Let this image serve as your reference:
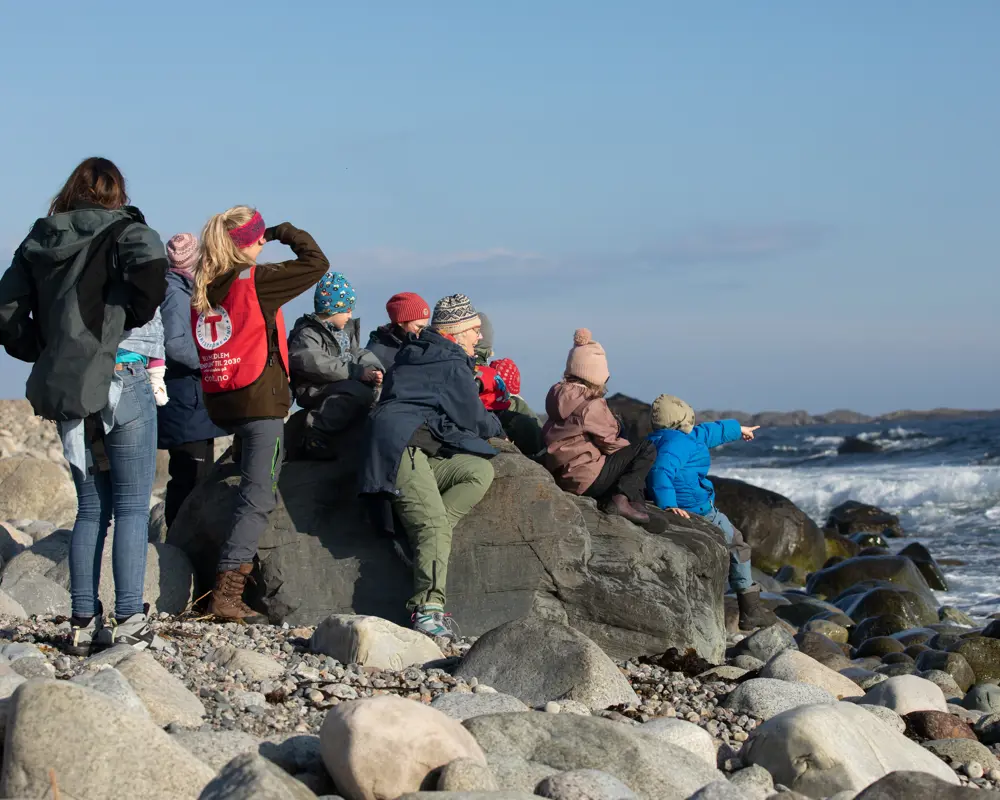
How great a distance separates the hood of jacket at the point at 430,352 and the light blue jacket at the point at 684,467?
1.81 metres

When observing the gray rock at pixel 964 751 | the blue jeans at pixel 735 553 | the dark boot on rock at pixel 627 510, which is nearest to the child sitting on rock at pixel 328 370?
the dark boot on rock at pixel 627 510

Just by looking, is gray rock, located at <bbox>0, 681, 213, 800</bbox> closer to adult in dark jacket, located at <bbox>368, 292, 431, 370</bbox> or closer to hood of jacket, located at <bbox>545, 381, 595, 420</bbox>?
adult in dark jacket, located at <bbox>368, 292, 431, 370</bbox>

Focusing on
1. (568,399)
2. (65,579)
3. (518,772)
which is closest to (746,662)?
(568,399)

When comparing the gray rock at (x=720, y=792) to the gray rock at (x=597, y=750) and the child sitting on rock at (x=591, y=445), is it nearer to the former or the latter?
the gray rock at (x=597, y=750)

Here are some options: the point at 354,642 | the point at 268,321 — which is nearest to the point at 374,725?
the point at 354,642

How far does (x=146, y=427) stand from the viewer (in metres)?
5.69

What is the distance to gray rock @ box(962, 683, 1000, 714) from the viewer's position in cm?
781

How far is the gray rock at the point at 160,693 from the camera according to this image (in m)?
4.68

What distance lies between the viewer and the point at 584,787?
156 inches

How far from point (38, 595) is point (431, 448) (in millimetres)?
2454

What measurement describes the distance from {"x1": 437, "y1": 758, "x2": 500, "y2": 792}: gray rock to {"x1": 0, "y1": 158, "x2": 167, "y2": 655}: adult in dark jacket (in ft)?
7.49

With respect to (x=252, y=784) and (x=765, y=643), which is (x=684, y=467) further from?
(x=252, y=784)

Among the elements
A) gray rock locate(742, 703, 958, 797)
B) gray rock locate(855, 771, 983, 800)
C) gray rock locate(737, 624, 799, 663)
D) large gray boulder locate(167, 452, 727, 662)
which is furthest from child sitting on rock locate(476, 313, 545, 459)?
gray rock locate(855, 771, 983, 800)

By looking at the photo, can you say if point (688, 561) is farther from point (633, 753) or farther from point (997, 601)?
point (997, 601)
